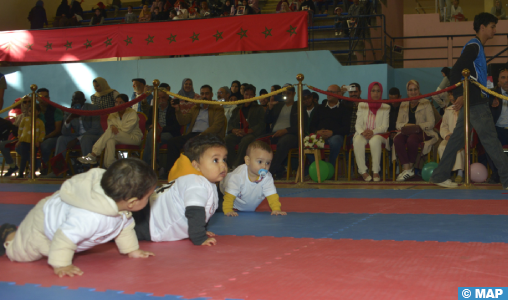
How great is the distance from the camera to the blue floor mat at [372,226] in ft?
8.91

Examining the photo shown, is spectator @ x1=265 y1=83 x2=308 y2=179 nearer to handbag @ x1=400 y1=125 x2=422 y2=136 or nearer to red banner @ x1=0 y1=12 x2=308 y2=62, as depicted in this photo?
handbag @ x1=400 y1=125 x2=422 y2=136

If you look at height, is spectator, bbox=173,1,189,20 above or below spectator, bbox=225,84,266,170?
above

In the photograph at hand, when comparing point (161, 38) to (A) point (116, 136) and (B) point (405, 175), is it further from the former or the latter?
(B) point (405, 175)

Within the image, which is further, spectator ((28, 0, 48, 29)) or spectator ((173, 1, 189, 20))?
spectator ((28, 0, 48, 29))

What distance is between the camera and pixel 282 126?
8.12 m

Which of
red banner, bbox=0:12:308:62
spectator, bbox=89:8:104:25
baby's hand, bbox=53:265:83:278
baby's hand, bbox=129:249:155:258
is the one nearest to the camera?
baby's hand, bbox=53:265:83:278

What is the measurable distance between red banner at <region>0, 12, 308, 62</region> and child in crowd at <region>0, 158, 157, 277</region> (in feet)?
26.6

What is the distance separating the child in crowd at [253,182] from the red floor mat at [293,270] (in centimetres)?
118

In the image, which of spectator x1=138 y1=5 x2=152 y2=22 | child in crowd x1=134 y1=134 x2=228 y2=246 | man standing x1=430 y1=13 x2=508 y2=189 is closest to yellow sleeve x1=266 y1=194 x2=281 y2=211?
child in crowd x1=134 y1=134 x2=228 y2=246

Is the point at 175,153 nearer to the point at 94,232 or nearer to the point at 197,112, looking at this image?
the point at 197,112

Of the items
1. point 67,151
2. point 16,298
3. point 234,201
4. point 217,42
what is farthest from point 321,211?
point 217,42

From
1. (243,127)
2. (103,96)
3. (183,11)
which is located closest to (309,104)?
(243,127)

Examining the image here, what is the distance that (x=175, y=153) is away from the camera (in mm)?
7895

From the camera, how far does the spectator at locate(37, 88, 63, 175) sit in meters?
8.80
